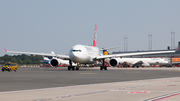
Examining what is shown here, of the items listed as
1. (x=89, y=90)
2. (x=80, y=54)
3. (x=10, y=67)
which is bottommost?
(x=89, y=90)

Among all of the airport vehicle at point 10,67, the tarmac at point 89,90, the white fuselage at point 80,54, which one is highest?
the white fuselage at point 80,54

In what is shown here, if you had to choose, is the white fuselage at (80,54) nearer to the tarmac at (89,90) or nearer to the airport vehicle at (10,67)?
the airport vehicle at (10,67)

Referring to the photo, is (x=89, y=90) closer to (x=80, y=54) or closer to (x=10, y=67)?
(x=10, y=67)

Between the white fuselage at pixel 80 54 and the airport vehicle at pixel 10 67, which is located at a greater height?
the white fuselage at pixel 80 54

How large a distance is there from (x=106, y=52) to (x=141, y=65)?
2386cm

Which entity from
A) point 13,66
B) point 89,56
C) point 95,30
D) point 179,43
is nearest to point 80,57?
point 89,56

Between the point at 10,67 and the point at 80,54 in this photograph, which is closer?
the point at 10,67

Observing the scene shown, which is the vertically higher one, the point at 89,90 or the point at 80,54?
the point at 80,54

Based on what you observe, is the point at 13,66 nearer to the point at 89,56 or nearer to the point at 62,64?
the point at 89,56

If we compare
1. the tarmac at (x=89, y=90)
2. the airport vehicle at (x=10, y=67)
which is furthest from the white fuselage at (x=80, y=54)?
the tarmac at (x=89, y=90)

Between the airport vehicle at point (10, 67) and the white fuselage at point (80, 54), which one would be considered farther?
the white fuselage at point (80, 54)

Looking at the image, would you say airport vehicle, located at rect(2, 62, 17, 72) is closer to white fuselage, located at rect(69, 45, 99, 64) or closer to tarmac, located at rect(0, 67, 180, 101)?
white fuselage, located at rect(69, 45, 99, 64)

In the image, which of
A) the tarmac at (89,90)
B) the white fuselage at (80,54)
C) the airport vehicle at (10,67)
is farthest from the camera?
the white fuselage at (80,54)

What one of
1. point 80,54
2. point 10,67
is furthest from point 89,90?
point 80,54
